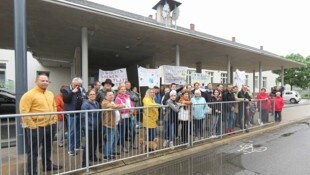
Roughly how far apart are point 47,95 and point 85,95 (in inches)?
59.6

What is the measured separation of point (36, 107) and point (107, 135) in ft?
5.12

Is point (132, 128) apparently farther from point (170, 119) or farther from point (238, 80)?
point (238, 80)

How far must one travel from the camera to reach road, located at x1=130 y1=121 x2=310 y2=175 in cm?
523

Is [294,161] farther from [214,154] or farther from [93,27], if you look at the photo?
[93,27]

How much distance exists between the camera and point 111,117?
5340 millimetres

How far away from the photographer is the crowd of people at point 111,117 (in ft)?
14.8

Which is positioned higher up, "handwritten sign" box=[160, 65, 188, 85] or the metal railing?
"handwritten sign" box=[160, 65, 188, 85]

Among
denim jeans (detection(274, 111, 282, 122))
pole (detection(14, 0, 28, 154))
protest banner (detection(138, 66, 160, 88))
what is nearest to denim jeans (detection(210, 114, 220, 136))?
protest banner (detection(138, 66, 160, 88))

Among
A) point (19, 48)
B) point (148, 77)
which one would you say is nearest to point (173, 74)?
point (148, 77)

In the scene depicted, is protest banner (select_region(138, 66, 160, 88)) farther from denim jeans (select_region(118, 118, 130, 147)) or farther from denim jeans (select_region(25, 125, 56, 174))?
denim jeans (select_region(25, 125, 56, 174))

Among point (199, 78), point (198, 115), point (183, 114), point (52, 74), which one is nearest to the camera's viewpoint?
point (183, 114)

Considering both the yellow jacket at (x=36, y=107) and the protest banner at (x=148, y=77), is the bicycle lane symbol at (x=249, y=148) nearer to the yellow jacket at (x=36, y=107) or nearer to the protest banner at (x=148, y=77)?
the protest banner at (x=148, y=77)

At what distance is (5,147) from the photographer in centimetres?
663

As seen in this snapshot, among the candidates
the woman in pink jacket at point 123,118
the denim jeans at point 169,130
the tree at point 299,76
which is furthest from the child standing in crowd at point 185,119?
the tree at point 299,76
